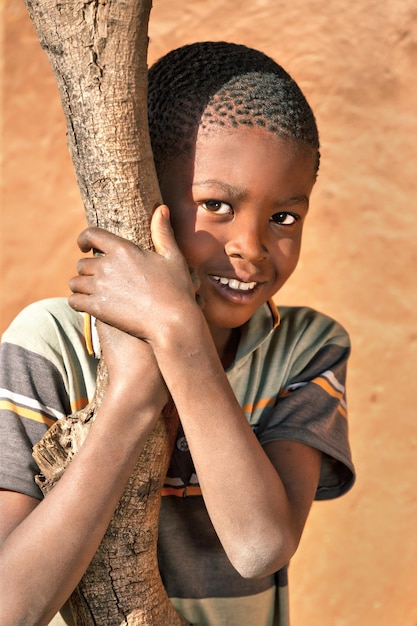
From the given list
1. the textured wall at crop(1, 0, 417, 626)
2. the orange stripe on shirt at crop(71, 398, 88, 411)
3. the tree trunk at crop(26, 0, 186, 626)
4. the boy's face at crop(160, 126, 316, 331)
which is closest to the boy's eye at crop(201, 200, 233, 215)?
the boy's face at crop(160, 126, 316, 331)

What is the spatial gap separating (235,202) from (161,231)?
18cm

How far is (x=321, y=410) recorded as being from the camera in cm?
138

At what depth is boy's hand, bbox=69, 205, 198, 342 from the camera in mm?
Result: 1021

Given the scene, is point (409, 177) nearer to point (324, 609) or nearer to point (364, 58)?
point (364, 58)

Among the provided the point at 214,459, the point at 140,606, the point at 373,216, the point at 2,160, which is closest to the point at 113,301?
the point at 214,459

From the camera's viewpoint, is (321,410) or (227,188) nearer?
(227,188)

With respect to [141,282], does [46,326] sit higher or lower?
lower

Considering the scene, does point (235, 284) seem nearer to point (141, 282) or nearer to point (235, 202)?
point (235, 202)

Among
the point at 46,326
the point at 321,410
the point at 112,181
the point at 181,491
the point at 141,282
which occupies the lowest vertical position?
the point at 181,491

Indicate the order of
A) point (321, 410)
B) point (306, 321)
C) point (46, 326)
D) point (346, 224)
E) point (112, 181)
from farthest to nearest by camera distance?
point (346, 224) → point (306, 321) → point (321, 410) → point (46, 326) → point (112, 181)

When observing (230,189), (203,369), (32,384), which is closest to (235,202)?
(230,189)

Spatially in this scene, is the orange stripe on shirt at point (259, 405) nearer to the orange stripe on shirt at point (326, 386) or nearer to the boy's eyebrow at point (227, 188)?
the orange stripe on shirt at point (326, 386)

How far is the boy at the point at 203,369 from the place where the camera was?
1030mm

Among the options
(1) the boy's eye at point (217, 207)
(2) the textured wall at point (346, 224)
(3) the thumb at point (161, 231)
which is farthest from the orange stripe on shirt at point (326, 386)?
(2) the textured wall at point (346, 224)
